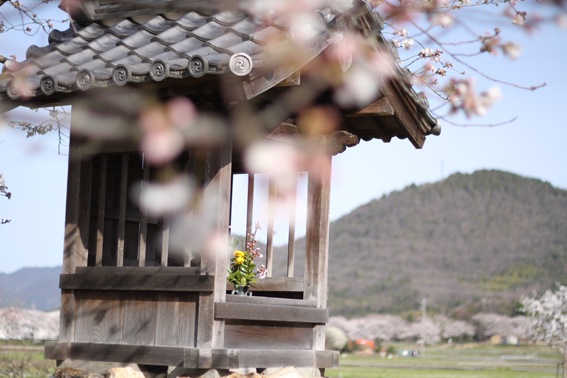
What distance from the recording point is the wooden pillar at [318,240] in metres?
5.17

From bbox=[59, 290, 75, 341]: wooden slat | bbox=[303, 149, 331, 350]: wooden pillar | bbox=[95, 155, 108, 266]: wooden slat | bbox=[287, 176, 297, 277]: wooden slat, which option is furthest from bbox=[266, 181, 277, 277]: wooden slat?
bbox=[59, 290, 75, 341]: wooden slat

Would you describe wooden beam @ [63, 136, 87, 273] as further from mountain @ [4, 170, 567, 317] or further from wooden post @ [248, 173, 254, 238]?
mountain @ [4, 170, 567, 317]

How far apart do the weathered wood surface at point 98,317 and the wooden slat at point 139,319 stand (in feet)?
0.21

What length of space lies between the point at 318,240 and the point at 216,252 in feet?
4.50

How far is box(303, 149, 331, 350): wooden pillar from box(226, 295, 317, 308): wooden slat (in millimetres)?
148

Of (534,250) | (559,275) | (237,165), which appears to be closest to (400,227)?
(534,250)

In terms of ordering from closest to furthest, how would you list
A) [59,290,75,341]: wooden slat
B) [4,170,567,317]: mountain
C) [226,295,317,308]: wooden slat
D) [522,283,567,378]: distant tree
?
[226,295,317,308]: wooden slat, [59,290,75,341]: wooden slat, [522,283,567,378]: distant tree, [4,170,567,317]: mountain

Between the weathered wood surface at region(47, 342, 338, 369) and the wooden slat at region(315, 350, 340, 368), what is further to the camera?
the wooden slat at region(315, 350, 340, 368)

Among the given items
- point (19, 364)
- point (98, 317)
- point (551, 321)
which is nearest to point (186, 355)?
point (98, 317)

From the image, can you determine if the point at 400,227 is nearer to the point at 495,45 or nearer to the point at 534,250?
the point at 534,250

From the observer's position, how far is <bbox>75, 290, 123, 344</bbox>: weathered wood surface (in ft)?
14.8

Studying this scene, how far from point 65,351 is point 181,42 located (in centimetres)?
250

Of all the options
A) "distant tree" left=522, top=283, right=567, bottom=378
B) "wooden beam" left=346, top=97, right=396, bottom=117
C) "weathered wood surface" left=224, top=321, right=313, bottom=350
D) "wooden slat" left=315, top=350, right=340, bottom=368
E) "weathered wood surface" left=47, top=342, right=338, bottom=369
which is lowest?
"distant tree" left=522, top=283, right=567, bottom=378

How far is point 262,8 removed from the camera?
2842mm
